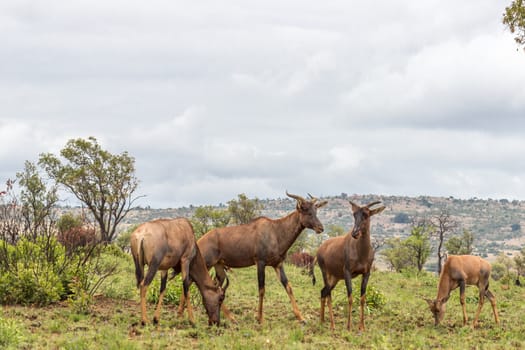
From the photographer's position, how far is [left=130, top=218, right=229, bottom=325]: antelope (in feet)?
41.3

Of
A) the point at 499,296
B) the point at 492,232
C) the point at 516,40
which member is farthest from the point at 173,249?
the point at 492,232

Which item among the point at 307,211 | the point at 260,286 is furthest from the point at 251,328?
the point at 307,211

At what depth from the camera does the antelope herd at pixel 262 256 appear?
12.9m

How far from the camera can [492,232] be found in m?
184

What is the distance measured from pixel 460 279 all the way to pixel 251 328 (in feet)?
18.0

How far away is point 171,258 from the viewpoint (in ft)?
43.0

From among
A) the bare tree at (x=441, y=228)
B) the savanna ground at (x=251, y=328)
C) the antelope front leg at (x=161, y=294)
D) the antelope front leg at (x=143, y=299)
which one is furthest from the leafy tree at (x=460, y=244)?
the antelope front leg at (x=143, y=299)

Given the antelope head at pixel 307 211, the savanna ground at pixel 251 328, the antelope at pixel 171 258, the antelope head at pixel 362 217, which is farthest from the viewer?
the antelope head at pixel 307 211

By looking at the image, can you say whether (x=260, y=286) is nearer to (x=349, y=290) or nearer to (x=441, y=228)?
(x=349, y=290)

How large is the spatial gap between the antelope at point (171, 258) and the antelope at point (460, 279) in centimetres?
533

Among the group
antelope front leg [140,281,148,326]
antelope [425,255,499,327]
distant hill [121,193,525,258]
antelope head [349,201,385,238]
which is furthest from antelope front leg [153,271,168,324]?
distant hill [121,193,525,258]

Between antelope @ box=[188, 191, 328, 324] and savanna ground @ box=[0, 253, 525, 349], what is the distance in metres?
1.32

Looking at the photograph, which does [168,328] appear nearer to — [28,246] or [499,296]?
[28,246]

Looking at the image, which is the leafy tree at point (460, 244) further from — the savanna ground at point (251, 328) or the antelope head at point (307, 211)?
the antelope head at point (307, 211)
